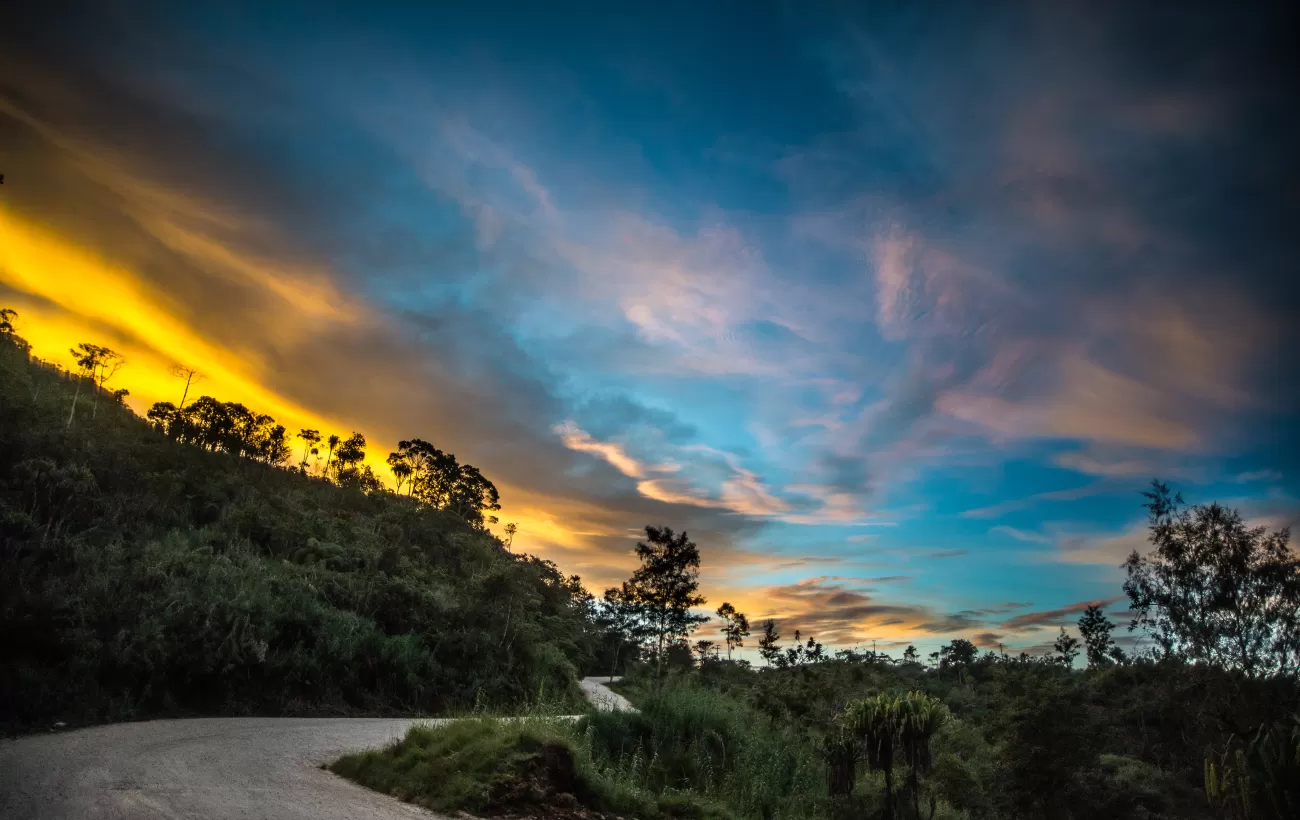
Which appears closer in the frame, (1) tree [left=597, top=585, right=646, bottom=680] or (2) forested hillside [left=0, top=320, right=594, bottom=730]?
(2) forested hillside [left=0, top=320, right=594, bottom=730]

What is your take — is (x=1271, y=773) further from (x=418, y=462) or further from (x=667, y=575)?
(x=418, y=462)

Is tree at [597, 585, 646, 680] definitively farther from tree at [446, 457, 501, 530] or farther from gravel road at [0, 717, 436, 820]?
gravel road at [0, 717, 436, 820]

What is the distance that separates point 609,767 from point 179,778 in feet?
22.5

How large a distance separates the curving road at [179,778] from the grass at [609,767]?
0.65 meters

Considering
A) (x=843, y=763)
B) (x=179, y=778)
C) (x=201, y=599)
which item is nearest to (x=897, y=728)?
(x=843, y=763)

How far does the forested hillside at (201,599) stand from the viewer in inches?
512

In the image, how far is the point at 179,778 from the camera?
8.23 metres

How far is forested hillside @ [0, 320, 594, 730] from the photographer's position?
1299cm

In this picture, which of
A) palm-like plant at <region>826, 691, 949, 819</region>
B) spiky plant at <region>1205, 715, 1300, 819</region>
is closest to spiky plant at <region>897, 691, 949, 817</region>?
palm-like plant at <region>826, 691, 949, 819</region>

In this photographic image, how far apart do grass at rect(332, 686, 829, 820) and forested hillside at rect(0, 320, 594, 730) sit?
21.7 ft

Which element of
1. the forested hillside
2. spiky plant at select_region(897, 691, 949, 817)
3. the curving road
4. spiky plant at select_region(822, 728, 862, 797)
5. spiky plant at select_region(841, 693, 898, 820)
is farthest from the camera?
spiky plant at select_region(822, 728, 862, 797)

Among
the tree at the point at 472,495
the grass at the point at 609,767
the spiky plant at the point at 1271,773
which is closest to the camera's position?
the spiky plant at the point at 1271,773

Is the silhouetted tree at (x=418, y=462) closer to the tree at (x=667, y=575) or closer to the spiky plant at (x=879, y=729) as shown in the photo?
the tree at (x=667, y=575)

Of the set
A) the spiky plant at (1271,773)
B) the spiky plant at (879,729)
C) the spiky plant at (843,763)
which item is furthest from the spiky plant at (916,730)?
the spiky plant at (1271,773)
